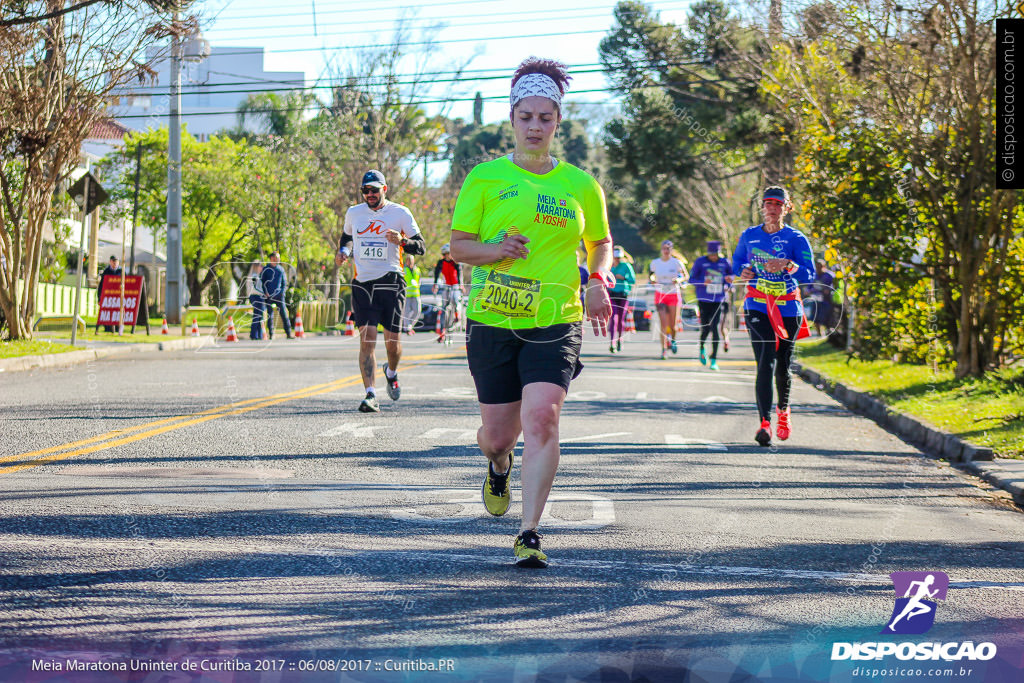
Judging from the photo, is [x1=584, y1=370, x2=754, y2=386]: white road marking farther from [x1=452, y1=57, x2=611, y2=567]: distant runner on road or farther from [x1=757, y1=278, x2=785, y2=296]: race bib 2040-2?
[x1=452, y1=57, x2=611, y2=567]: distant runner on road

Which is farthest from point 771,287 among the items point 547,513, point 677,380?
point 677,380

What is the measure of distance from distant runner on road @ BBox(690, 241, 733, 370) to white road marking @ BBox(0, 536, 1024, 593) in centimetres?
1594

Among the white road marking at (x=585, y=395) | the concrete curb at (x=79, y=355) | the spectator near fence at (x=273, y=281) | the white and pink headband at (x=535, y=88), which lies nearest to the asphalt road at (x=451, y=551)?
the white and pink headband at (x=535, y=88)

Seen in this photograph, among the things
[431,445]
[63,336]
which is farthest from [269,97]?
[431,445]

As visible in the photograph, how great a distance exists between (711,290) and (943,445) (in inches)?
425

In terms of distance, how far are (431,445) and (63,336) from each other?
19.4m

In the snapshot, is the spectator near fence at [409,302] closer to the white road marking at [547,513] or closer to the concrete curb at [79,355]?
the white road marking at [547,513]

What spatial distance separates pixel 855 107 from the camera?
17.9m

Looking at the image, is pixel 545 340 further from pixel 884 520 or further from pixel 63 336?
pixel 63 336

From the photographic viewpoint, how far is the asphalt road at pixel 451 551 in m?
4.33

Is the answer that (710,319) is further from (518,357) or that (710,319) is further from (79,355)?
(518,357)

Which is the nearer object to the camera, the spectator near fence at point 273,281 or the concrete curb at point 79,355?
the concrete curb at point 79,355

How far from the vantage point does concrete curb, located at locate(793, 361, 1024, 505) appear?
368 inches

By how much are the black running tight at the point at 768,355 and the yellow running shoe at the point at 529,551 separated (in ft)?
18.7
